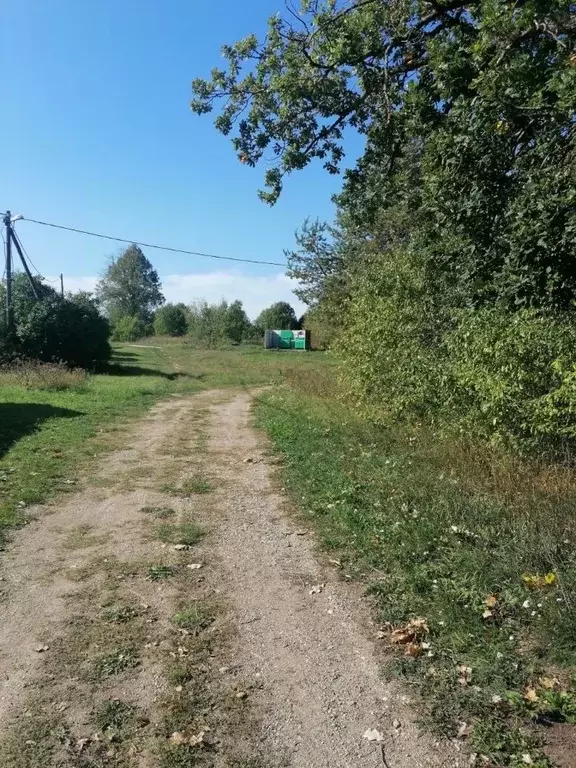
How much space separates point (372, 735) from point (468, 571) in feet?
6.07

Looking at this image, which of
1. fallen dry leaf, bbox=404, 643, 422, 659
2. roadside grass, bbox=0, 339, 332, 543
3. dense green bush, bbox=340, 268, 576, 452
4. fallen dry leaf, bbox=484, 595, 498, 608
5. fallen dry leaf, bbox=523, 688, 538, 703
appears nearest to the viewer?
fallen dry leaf, bbox=523, 688, 538, 703

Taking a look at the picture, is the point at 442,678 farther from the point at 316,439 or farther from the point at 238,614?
the point at 316,439

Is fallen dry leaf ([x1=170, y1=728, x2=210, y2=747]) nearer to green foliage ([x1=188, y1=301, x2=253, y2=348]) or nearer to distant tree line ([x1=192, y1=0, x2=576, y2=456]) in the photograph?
distant tree line ([x1=192, y1=0, x2=576, y2=456])

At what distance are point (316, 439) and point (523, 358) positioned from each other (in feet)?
15.5

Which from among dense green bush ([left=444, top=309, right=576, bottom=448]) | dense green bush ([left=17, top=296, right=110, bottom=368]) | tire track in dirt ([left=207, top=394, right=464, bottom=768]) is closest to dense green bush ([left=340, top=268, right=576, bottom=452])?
dense green bush ([left=444, top=309, right=576, bottom=448])

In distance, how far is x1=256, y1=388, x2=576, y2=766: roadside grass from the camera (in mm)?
3107

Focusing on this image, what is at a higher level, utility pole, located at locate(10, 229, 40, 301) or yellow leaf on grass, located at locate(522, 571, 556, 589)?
utility pole, located at locate(10, 229, 40, 301)

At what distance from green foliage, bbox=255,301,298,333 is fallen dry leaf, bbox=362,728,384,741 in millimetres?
60979

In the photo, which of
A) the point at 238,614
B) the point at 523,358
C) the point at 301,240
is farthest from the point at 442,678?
the point at 301,240

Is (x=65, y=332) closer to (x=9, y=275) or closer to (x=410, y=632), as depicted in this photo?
(x=9, y=275)

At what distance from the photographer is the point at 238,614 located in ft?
13.8

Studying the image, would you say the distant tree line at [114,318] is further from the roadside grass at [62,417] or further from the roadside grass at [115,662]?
the roadside grass at [115,662]

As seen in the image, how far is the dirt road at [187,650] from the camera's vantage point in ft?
9.39

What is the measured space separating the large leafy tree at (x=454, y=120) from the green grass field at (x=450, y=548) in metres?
2.47
